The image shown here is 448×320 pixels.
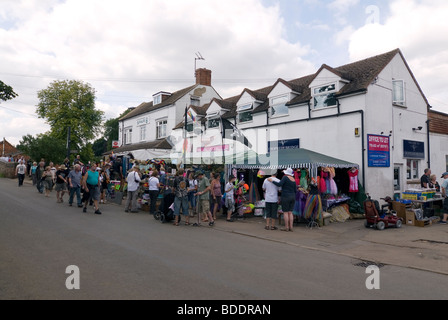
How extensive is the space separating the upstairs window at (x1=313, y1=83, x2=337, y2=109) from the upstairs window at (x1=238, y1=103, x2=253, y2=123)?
491 cm

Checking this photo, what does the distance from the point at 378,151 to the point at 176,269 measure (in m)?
12.7

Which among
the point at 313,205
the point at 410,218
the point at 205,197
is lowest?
the point at 410,218

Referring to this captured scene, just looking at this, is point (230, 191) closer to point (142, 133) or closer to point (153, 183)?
point (153, 183)

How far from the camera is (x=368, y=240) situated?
30.4 ft

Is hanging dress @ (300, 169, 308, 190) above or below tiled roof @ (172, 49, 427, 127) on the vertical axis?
below

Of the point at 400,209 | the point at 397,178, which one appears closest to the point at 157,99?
the point at 397,178

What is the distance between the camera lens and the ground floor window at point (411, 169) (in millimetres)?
17117

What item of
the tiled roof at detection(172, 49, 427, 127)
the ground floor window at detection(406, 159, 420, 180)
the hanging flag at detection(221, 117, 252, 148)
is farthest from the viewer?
the hanging flag at detection(221, 117, 252, 148)

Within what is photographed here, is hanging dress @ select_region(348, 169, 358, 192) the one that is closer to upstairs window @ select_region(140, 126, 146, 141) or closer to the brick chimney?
the brick chimney

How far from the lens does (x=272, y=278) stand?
5.25 metres

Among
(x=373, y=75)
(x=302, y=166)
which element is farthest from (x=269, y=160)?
(x=373, y=75)

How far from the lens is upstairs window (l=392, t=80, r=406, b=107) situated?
16.6 m

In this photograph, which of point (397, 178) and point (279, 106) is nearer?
point (397, 178)

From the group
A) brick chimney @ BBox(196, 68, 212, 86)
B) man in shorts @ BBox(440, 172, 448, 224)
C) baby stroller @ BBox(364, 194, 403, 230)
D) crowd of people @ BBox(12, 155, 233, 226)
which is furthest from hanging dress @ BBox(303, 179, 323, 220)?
brick chimney @ BBox(196, 68, 212, 86)
